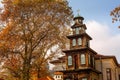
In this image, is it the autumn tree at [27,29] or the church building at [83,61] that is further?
the church building at [83,61]

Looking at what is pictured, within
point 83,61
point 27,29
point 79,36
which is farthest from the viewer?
point 79,36

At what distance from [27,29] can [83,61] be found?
558 inches

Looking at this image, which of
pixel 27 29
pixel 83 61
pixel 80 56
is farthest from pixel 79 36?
pixel 27 29

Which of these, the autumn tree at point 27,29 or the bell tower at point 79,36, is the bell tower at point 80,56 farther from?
the autumn tree at point 27,29

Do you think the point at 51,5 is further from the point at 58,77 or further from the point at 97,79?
the point at 58,77

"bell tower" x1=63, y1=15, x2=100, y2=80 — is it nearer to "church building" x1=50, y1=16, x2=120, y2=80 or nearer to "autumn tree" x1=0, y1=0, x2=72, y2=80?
"church building" x1=50, y1=16, x2=120, y2=80

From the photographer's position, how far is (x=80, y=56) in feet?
152

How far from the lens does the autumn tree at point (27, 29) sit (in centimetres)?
3530

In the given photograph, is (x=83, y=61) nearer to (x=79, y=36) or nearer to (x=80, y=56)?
(x=80, y=56)

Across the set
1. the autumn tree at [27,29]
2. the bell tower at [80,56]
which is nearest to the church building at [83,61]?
the bell tower at [80,56]

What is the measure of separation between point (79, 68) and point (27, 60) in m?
12.6

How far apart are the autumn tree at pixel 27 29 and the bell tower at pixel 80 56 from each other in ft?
30.6

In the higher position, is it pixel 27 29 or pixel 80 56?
pixel 27 29

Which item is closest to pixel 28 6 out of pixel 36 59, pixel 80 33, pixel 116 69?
pixel 36 59
